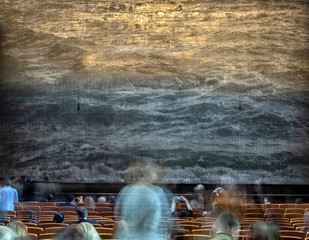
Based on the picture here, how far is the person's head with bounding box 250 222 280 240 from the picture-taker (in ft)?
10.5

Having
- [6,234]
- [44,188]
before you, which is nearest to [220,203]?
[6,234]

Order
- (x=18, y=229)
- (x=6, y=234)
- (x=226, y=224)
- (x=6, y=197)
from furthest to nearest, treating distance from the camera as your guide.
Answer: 1. (x=6, y=197)
2. (x=18, y=229)
3. (x=226, y=224)
4. (x=6, y=234)

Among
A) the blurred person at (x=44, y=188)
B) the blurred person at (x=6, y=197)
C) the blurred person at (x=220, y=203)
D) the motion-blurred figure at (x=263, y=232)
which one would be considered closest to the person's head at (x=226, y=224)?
the motion-blurred figure at (x=263, y=232)

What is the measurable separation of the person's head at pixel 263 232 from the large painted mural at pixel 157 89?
38.4 feet

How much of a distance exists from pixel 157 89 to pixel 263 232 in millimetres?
12344

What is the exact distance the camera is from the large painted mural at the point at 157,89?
49.4 ft

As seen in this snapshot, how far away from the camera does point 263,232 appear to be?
10.5 ft

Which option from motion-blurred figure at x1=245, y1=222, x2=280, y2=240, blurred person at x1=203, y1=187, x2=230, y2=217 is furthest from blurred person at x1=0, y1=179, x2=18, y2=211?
motion-blurred figure at x1=245, y1=222, x2=280, y2=240

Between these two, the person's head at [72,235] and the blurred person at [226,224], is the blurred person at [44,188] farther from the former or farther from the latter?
the person's head at [72,235]

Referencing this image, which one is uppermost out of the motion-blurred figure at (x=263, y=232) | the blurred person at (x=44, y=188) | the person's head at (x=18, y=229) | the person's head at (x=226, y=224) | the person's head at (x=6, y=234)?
the motion-blurred figure at (x=263, y=232)

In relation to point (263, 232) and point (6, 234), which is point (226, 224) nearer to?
point (263, 232)

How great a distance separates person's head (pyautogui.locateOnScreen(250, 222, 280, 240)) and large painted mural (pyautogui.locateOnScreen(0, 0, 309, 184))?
1170 centimetres

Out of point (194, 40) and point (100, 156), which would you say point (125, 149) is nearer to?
point (100, 156)

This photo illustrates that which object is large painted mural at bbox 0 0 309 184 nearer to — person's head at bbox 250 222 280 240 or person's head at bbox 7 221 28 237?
person's head at bbox 7 221 28 237
